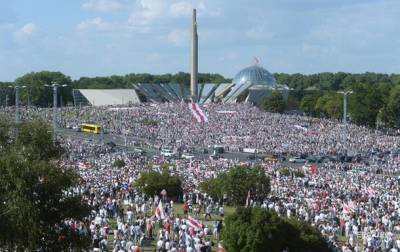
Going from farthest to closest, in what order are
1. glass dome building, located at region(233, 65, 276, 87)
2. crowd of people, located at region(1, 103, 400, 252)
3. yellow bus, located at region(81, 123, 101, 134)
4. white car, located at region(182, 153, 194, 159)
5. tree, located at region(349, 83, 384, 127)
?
glass dome building, located at region(233, 65, 276, 87) → tree, located at region(349, 83, 384, 127) → yellow bus, located at region(81, 123, 101, 134) → white car, located at region(182, 153, 194, 159) → crowd of people, located at region(1, 103, 400, 252)

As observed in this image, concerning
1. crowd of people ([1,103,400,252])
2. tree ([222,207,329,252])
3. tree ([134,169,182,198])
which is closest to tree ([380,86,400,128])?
crowd of people ([1,103,400,252])

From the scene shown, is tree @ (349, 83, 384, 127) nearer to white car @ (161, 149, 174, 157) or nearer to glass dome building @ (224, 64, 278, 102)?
glass dome building @ (224, 64, 278, 102)

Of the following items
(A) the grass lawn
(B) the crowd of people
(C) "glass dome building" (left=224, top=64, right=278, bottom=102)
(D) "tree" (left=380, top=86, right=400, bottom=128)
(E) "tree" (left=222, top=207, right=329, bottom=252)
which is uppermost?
(C) "glass dome building" (left=224, top=64, right=278, bottom=102)

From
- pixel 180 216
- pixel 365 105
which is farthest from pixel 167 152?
pixel 365 105

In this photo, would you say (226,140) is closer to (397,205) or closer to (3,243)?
(397,205)

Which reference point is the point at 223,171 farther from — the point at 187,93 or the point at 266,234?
the point at 187,93

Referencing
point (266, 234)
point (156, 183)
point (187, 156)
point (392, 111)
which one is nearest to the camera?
point (266, 234)

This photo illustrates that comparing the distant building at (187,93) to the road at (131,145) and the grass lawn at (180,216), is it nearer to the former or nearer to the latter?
the road at (131,145)

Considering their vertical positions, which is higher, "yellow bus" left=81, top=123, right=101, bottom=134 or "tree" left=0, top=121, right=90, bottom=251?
"tree" left=0, top=121, right=90, bottom=251
